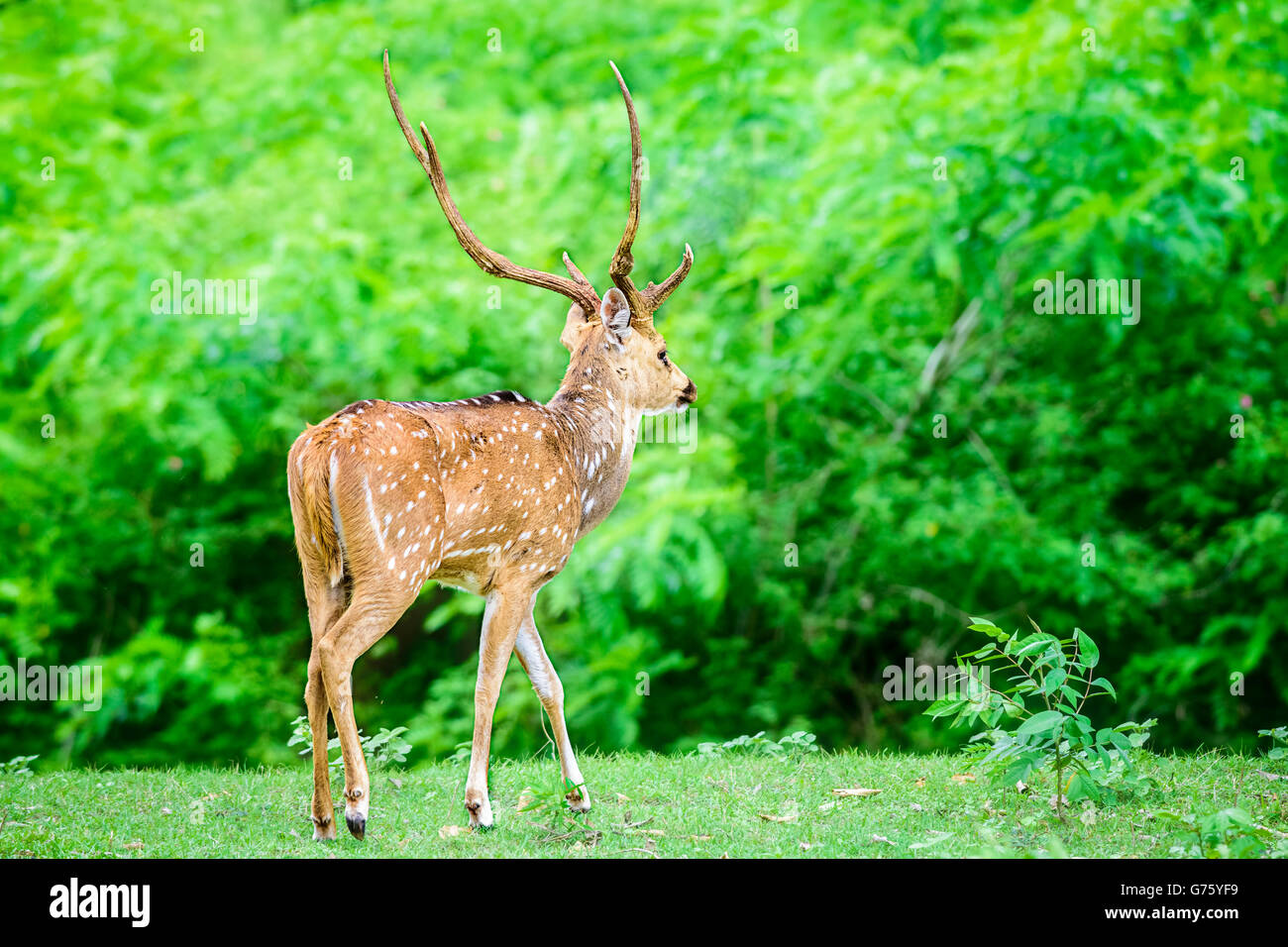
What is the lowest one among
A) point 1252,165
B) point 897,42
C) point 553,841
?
point 553,841

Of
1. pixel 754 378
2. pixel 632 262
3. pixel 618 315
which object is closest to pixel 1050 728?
pixel 618 315

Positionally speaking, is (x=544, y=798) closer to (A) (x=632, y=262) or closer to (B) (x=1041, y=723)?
(B) (x=1041, y=723)

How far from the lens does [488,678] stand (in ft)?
19.6

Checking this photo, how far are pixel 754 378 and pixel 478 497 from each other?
6.35 metres

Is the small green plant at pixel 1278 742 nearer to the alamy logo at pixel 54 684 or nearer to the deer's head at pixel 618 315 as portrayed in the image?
the deer's head at pixel 618 315

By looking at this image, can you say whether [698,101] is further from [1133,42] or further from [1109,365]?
[1109,365]

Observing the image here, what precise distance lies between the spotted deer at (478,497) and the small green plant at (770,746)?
1.85m

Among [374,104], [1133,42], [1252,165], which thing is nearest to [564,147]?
[374,104]

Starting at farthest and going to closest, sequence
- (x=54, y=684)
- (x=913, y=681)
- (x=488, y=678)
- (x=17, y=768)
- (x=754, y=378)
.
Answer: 1. (x=913, y=681)
2. (x=54, y=684)
3. (x=754, y=378)
4. (x=17, y=768)
5. (x=488, y=678)

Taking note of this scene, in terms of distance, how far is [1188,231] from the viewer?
414 inches

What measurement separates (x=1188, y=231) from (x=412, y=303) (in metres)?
6.73

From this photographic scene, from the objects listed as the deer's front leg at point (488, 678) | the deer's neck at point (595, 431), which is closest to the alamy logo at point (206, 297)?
the deer's neck at point (595, 431)

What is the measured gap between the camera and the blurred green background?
1098 cm

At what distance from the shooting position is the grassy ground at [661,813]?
561cm
